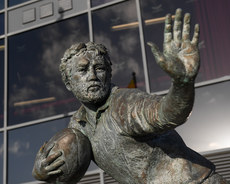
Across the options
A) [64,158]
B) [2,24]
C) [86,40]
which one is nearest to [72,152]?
[64,158]

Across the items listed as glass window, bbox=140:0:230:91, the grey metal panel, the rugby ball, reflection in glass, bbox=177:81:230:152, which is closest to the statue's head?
the rugby ball

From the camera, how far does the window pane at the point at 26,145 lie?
7719 mm

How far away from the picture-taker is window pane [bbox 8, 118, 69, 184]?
25.3 ft

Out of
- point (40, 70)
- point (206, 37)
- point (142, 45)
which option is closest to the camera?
point (206, 37)

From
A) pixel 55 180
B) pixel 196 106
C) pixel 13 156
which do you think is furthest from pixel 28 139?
pixel 55 180

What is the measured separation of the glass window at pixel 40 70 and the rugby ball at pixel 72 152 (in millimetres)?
5074

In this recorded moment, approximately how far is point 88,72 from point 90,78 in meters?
0.06

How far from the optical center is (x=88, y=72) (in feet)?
8.92

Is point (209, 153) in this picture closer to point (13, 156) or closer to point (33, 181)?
point (33, 181)

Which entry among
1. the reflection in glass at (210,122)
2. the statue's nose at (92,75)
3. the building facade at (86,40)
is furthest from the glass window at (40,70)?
the statue's nose at (92,75)

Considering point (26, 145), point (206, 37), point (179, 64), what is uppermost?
point (206, 37)

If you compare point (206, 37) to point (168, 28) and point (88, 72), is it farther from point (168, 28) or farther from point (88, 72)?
point (168, 28)

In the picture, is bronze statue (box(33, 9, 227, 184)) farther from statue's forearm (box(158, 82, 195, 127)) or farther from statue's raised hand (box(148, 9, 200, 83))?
statue's raised hand (box(148, 9, 200, 83))

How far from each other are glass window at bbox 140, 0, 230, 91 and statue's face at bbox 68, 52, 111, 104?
4.48 meters
